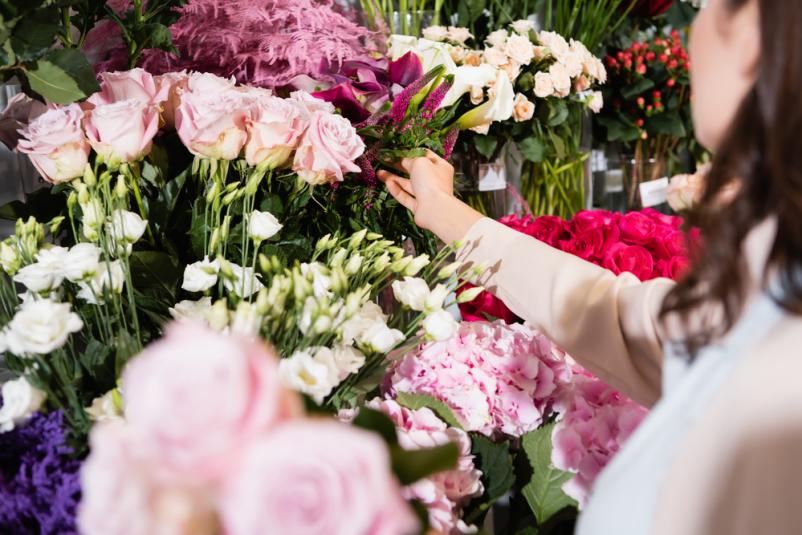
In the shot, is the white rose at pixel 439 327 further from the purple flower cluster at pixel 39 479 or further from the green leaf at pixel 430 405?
the purple flower cluster at pixel 39 479

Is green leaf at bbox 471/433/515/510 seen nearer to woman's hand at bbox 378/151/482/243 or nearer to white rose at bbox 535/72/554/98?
woman's hand at bbox 378/151/482/243

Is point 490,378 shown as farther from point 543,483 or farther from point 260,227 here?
point 260,227

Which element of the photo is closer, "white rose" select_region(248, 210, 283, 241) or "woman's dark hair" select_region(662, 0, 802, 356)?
"woman's dark hair" select_region(662, 0, 802, 356)

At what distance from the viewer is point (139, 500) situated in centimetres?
27

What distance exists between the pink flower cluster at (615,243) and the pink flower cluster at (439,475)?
36cm

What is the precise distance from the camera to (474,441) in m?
0.65

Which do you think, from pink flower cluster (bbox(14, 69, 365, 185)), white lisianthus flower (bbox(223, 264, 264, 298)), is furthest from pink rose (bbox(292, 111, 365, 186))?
white lisianthus flower (bbox(223, 264, 264, 298))

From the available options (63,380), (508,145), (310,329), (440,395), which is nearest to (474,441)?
(440,395)

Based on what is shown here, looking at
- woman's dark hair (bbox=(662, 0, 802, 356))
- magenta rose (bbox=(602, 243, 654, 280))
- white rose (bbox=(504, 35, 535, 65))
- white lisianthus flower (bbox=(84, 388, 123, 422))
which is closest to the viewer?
woman's dark hair (bbox=(662, 0, 802, 356))

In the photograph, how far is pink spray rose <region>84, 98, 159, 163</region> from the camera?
2.02ft

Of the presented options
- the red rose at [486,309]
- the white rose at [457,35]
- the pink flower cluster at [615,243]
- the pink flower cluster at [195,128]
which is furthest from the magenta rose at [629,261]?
the white rose at [457,35]

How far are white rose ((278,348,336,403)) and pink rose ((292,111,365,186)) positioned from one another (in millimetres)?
257

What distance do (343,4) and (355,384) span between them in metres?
0.74

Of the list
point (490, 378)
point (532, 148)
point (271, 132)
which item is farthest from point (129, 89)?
point (532, 148)
